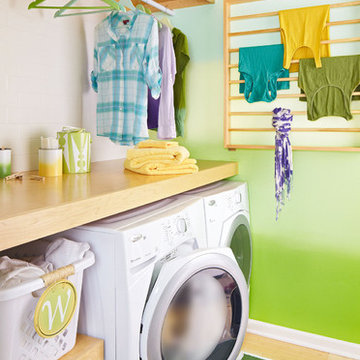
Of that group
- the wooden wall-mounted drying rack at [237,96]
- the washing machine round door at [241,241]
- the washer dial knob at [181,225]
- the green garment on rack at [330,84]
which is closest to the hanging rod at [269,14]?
the wooden wall-mounted drying rack at [237,96]

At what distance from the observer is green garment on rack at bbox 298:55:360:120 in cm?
219

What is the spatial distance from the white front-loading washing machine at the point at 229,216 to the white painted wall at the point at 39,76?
2.52 feet

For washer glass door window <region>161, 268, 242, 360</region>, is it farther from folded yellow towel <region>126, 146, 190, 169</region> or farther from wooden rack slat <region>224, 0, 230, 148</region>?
wooden rack slat <region>224, 0, 230, 148</region>

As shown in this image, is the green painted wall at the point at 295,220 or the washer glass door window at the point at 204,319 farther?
the green painted wall at the point at 295,220

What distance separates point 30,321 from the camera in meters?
1.24

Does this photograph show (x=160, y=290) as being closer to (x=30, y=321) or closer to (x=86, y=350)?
(x=86, y=350)

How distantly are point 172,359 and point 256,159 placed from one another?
1321 mm

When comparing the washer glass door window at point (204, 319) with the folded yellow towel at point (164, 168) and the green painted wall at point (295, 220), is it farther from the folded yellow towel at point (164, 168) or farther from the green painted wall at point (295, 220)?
the green painted wall at point (295, 220)

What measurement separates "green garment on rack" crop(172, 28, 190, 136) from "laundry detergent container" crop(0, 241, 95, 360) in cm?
140

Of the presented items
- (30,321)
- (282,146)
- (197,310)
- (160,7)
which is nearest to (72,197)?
(30,321)

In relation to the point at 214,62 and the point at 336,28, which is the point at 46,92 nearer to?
the point at 214,62

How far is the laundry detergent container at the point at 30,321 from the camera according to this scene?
3.81 ft

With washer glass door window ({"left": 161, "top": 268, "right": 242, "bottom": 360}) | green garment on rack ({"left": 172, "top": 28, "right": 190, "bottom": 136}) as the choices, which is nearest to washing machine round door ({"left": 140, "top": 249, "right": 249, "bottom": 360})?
washer glass door window ({"left": 161, "top": 268, "right": 242, "bottom": 360})

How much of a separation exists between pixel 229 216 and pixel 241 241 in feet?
1.03
